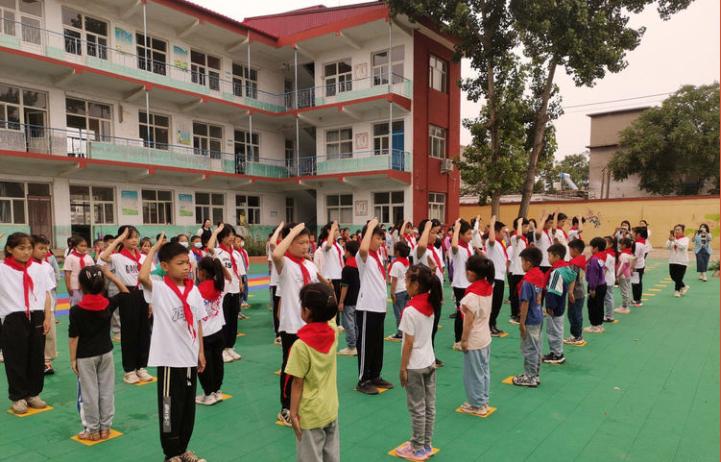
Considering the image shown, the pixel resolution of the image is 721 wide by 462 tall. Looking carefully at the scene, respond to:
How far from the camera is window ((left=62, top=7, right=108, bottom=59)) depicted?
15477mm

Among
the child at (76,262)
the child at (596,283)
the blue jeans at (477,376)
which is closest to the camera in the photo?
the blue jeans at (477,376)

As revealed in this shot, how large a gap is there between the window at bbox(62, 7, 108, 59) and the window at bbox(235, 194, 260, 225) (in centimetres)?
770

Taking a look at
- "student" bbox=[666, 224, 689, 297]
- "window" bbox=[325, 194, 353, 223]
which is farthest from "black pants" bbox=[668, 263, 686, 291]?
"window" bbox=[325, 194, 353, 223]

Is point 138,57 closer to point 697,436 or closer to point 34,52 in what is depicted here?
point 34,52

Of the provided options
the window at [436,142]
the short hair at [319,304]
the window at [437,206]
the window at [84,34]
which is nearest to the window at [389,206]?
the window at [437,206]

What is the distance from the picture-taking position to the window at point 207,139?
19484 mm

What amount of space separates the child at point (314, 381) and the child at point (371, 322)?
195 centimetres

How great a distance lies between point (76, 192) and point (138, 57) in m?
5.35

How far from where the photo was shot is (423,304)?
11.2ft

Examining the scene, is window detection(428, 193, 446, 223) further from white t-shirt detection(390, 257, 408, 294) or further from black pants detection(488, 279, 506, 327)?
white t-shirt detection(390, 257, 408, 294)

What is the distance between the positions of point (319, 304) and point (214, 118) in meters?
19.2

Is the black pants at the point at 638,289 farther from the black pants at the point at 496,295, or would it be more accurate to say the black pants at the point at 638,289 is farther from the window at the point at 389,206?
the window at the point at 389,206

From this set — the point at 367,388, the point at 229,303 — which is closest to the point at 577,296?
the point at 367,388

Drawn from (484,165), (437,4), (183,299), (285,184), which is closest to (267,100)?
(285,184)
